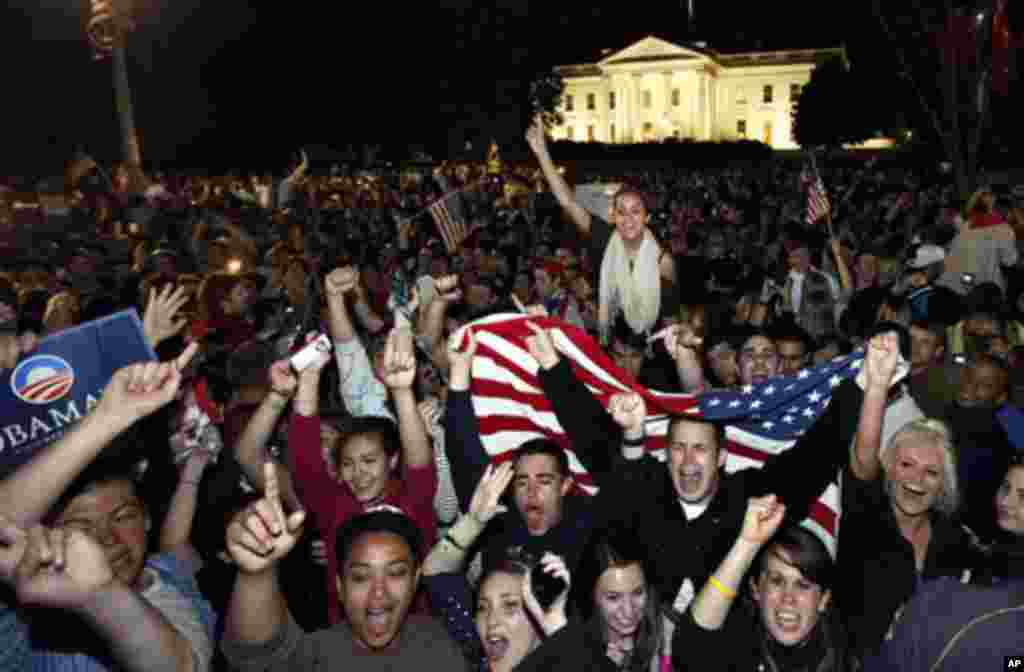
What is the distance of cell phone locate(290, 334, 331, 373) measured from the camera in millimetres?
4203

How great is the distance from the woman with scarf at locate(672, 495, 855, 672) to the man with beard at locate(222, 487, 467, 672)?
32.7 inches

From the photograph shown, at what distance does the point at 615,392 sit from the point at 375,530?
5.51 ft

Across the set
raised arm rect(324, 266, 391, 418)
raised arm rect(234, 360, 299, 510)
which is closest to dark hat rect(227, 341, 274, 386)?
raised arm rect(324, 266, 391, 418)

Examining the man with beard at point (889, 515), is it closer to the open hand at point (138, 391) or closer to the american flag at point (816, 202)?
the open hand at point (138, 391)

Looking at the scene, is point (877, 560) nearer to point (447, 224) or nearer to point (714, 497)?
point (714, 497)

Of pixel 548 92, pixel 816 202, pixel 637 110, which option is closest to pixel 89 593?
pixel 816 202

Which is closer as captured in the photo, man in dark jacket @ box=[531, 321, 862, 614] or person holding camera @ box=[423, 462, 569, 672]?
person holding camera @ box=[423, 462, 569, 672]

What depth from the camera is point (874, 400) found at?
3893 millimetres

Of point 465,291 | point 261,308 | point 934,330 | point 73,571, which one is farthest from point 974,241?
point 73,571

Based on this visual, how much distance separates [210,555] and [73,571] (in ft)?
6.18

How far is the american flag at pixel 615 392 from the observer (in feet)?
14.0

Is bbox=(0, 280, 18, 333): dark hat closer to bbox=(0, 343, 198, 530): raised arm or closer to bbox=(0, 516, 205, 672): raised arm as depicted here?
bbox=(0, 343, 198, 530): raised arm

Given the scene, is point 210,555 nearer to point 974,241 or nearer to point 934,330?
point 934,330

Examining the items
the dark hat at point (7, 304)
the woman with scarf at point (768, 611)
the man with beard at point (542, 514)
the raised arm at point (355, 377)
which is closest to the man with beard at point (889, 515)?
the woman with scarf at point (768, 611)
